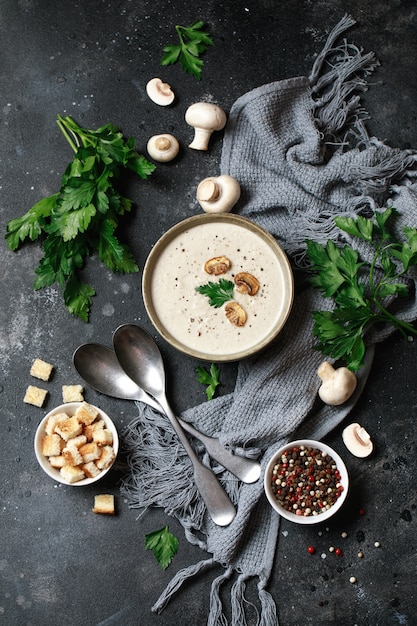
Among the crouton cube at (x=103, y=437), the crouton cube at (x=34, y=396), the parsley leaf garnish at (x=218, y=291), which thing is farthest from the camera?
the crouton cube at (x=34, y=396)

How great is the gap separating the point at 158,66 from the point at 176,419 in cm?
130

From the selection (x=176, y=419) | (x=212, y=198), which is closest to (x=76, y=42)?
(x=212, y=198)

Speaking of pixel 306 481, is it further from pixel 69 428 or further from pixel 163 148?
pixel 163 148

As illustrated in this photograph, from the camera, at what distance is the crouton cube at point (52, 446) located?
Result: 245cm

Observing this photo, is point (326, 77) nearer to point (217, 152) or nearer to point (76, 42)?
point (217, 152)

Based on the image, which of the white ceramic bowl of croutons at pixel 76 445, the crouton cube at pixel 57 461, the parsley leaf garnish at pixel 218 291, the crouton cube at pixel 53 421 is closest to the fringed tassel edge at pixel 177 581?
the white ceramic bowl of croutons at pixel 76 445

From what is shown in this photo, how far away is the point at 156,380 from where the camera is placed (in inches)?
101

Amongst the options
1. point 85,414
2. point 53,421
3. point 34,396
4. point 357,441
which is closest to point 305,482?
point 357,441

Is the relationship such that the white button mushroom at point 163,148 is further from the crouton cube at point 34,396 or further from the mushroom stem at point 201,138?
the crouton cube at point 34,396

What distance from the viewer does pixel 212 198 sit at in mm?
2484

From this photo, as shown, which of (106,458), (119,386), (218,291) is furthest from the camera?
(119,386)

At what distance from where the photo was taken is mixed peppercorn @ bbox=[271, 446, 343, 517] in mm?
2430

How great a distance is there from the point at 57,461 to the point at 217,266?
86 cm

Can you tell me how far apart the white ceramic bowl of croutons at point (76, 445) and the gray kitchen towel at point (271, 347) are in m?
0.13
